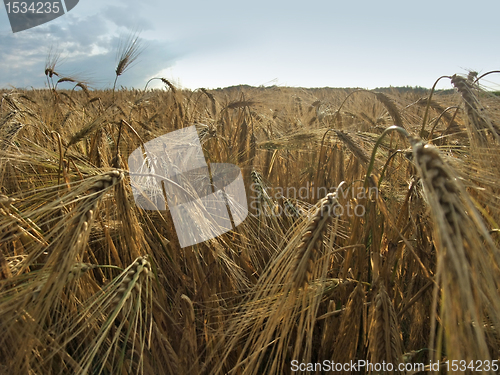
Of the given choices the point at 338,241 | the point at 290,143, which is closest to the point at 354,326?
the point at 338,241

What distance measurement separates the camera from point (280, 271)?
0.85 metres

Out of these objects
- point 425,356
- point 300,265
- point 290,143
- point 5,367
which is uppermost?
point 290,143

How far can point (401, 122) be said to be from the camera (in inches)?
65.4

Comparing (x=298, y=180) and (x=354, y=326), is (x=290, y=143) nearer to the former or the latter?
(x=298, y=180)

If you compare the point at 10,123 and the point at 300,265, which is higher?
the point at 10,123

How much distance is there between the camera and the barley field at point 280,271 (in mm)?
566

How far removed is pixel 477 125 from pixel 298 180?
3.95 ft

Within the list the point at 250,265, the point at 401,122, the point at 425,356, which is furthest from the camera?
the point at 401,122

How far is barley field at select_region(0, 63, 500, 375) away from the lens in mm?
566

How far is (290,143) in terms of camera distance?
1.68 meters

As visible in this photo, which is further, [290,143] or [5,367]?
[290,143]

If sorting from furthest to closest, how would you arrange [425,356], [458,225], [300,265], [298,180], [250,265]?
[298,180] → [250,265] → [425,356] → [300,265] → [458,225]

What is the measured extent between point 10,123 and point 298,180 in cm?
182

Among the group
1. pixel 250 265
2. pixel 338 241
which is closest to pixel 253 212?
pixel 250 265
